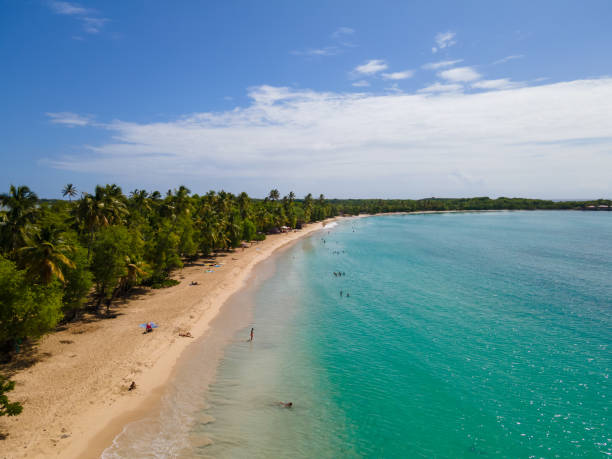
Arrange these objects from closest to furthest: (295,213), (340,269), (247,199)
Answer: (340,269), (247,199), (295,213)

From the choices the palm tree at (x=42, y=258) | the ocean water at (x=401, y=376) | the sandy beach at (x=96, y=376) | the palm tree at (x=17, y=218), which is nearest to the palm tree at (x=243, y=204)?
the ocean water at (x=401, y=376)

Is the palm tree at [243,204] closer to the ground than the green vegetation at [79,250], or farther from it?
farther from it

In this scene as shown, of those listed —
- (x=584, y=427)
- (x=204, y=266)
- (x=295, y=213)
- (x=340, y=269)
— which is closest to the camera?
(x=584, y=427)

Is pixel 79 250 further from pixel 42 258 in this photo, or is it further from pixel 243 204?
pixel 243 204

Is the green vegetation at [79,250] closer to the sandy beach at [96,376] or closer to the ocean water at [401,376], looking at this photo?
the sandy beach at [96,376]

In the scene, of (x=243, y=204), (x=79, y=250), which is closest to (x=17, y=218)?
(x=79, y=250)

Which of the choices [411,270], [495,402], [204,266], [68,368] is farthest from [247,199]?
[495,402]

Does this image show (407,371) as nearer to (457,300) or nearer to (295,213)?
(457,300)

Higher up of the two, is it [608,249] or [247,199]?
[247,199]
